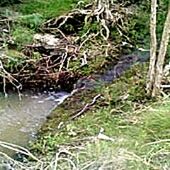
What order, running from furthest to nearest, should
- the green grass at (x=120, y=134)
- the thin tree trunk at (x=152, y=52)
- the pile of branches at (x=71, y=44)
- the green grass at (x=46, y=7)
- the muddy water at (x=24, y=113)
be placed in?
the green grass at (x=46, y=7) → the pile of branches at (x=71, y=44) → the muddy water at (x=24, y=113) → the thin tree trunk at (x=152, y=52) → the green grass at (x=120, y=134)

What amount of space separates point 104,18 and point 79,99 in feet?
4.28

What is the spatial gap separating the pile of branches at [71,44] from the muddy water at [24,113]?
0.47ft

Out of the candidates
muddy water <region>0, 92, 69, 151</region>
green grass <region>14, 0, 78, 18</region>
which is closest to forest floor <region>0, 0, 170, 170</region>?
muddy water <region>0, 92, 69, 151</region>

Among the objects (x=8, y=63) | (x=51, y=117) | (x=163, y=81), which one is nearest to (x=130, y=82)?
(x=163, y=81)

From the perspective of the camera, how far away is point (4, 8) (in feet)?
18.4

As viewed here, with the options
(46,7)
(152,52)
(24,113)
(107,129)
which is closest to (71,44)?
(46,7)

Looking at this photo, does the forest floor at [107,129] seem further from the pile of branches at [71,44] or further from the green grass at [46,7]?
the green grass at [46,7]

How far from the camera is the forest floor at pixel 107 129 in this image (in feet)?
11.0

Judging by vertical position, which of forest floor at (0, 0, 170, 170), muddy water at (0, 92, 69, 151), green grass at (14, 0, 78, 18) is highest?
green grass at (14, 0, 78, 18)

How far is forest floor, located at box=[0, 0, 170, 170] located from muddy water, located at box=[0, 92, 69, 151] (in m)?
0.15

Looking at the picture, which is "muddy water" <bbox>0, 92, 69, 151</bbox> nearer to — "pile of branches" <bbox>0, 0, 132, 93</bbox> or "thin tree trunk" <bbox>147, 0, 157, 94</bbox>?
"pile of branches" <bbox>0, 0, 132, 93</bbox>

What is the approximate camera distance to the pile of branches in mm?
4855

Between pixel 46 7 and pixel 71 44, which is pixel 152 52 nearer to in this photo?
pixel 71 44

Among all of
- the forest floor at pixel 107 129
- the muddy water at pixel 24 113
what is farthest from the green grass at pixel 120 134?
the muddy water at pixel 24 113
